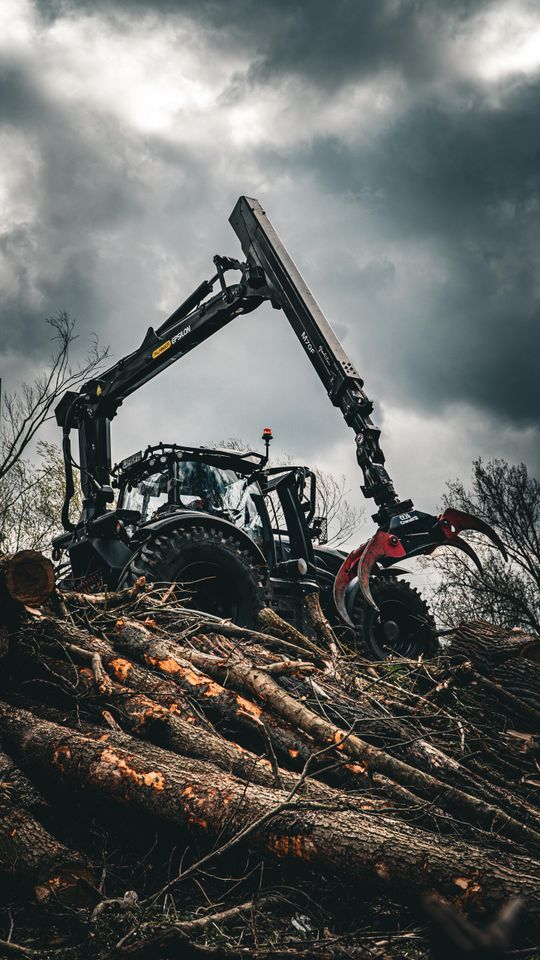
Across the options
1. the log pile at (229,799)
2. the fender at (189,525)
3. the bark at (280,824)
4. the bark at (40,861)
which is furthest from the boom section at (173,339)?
the bark at (40,861)

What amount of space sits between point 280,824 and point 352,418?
4886 mm

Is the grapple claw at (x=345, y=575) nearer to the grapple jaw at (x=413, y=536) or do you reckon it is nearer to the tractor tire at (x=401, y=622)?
the grapple jaw at (x=413, y=536)

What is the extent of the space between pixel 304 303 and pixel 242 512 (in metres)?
2.50

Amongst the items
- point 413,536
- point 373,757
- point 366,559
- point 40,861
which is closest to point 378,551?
point 366,559

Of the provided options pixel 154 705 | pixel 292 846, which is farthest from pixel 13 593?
pixel 292 846

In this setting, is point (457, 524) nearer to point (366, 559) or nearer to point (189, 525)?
point (366, 559)

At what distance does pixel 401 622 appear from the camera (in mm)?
8125

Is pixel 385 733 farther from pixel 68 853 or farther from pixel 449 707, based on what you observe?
pixel 68 853

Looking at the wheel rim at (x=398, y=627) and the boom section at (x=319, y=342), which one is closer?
the boom section at (x=319, y=342)

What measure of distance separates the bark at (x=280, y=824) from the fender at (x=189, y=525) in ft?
9.37

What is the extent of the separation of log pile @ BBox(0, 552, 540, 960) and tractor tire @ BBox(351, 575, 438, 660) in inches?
86.3

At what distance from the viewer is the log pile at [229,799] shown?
2531mm

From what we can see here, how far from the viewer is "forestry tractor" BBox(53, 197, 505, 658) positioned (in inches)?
258

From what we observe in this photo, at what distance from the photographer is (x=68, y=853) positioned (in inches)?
116
